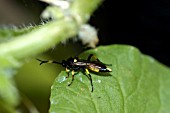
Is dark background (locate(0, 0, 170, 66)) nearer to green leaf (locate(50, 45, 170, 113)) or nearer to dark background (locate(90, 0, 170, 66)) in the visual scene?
dark background (locate(90, 0, 170, 66))

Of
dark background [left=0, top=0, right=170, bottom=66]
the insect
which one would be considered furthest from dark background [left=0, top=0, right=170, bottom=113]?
the insect

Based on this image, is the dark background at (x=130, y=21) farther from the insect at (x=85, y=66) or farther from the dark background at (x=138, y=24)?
the insect at (x=85, y=66)

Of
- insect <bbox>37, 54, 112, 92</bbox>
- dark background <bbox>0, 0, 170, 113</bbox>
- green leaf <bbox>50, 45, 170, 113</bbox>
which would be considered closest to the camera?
green leaf <bbox>50, 45, 170, 113</bbox>

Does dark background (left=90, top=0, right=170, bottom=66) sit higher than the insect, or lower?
lower

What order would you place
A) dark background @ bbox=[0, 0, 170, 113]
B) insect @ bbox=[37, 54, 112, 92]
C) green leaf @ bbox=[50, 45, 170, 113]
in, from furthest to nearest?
dark background @ bbox=[0, 0, 170, 113] → insect @ bbox=[37, 54, 112, 92] → green leaf @ bbox=[50, 45, 170, 113]

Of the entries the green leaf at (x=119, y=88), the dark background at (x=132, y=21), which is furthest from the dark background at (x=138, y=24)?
the green leaf at (x=119, y=88)

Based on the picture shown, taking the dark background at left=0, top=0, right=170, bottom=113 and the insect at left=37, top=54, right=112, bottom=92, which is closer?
the insect at left=37, top=54, right=112, bottom=92

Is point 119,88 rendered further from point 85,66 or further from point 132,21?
point 132,21

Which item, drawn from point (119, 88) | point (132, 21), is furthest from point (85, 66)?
point (132, 21)

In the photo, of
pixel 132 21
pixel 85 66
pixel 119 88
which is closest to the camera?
pixel 119 88
